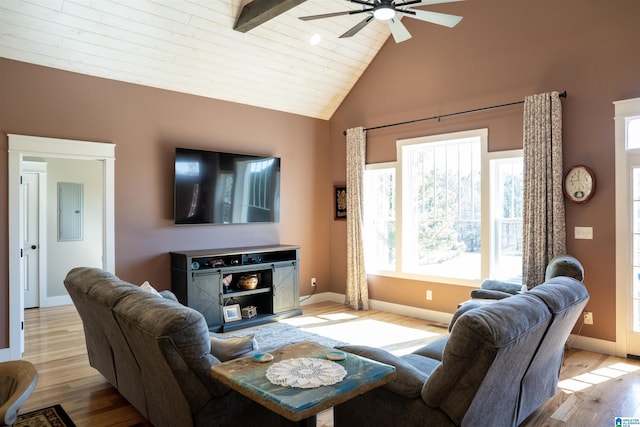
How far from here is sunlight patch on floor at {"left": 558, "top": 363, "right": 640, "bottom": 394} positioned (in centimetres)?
341

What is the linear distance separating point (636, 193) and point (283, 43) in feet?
13.5

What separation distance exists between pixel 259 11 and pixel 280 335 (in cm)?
351

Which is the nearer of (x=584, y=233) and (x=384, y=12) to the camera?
(x=384, y=12)

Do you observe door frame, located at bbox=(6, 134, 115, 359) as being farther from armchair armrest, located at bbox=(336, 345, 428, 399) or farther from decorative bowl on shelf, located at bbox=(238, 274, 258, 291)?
armchair armrest, located at bbox=(336, 345, 428, 399)

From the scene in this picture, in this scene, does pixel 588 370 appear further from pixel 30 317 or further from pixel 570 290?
pixel 30 317

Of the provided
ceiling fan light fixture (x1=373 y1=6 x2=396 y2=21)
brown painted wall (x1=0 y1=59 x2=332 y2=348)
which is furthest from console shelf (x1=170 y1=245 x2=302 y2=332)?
ceiling fan light fixture (x1=373 y1=6 x2=396 y2=21)

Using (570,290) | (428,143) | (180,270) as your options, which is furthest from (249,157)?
(570,290)

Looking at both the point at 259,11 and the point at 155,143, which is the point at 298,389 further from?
the point at 155,143

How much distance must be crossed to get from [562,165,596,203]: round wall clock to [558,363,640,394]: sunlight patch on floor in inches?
61.6

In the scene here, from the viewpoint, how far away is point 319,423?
Answer: 291 cm

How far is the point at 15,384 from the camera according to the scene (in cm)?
153

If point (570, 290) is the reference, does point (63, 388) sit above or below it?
below

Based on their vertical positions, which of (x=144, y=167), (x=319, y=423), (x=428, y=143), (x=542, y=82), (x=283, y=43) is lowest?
(x=319, y=423)

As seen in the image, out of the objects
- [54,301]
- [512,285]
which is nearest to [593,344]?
[512,285]
